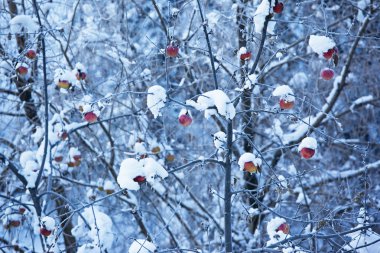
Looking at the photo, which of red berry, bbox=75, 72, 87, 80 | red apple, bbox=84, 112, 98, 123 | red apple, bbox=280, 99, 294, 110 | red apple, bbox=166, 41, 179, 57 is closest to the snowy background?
red berry, bbox=75, 72, 87, 80

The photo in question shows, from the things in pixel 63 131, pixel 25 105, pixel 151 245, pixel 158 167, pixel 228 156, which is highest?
pixel 25 105

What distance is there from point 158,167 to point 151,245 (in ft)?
1.48

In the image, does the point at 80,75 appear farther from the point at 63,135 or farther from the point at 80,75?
the point at 63,135

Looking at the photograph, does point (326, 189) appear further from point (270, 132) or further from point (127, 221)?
point (127, 221)

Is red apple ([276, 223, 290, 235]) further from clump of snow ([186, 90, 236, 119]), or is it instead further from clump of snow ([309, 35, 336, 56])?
clump of snow ([309, 35, 336, 56])

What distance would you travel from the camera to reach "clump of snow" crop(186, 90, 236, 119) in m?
2.75

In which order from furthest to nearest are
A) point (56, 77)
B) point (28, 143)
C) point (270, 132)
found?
point (270, 132) < point (28, 143) < point (56, 77)

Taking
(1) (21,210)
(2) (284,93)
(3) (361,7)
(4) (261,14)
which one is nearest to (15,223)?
(1) (21,210)

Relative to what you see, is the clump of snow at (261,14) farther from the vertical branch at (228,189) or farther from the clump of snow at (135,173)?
the clump of snow at (135,173)

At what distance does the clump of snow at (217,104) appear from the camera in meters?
2.75

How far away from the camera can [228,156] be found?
10.4 feet

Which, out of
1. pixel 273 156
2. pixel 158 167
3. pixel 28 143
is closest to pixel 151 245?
pixel 158 167

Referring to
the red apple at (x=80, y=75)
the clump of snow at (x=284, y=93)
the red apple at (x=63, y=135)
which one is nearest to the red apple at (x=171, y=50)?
the clump of snow at (x=284, y=93)

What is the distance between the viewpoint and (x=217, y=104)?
9.02 ft
